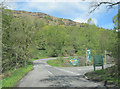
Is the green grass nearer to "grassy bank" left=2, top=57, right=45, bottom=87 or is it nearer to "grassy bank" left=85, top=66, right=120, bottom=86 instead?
"grassy bank" left=2, top=57, right=45, bottom=87

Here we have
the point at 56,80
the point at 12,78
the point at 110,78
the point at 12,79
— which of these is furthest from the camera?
the point at 12,78

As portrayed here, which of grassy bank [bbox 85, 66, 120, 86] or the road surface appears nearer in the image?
grassy bank [bbox 85, 66, 120, 86]

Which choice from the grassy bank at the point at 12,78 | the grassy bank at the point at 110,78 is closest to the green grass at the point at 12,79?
the grassy bank at the point at 12,78

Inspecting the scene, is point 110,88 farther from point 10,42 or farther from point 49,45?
point 49,45

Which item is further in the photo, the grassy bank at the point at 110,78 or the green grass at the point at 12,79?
the green grass at the point at 12,79

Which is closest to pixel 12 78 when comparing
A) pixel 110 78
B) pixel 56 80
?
pixel 56 80

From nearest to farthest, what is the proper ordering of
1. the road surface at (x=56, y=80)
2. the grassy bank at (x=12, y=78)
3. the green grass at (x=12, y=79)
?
the road surface at (x=56, y=80) < the green grass at (x=12, y=79) < the grassy bank at (x=12, y=78)

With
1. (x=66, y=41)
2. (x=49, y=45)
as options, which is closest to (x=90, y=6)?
(x=66, y=41)

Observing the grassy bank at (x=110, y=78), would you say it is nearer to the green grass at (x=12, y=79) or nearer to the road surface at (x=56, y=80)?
the road surface at (x=56, y=80)

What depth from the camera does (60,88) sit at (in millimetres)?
8398

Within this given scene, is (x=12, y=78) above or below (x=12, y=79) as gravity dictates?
below

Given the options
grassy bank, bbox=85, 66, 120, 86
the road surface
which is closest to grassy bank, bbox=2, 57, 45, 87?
the road surface

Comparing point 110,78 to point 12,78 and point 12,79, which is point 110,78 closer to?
point 12,79

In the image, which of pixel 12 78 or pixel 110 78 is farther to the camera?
pixel 12 78
